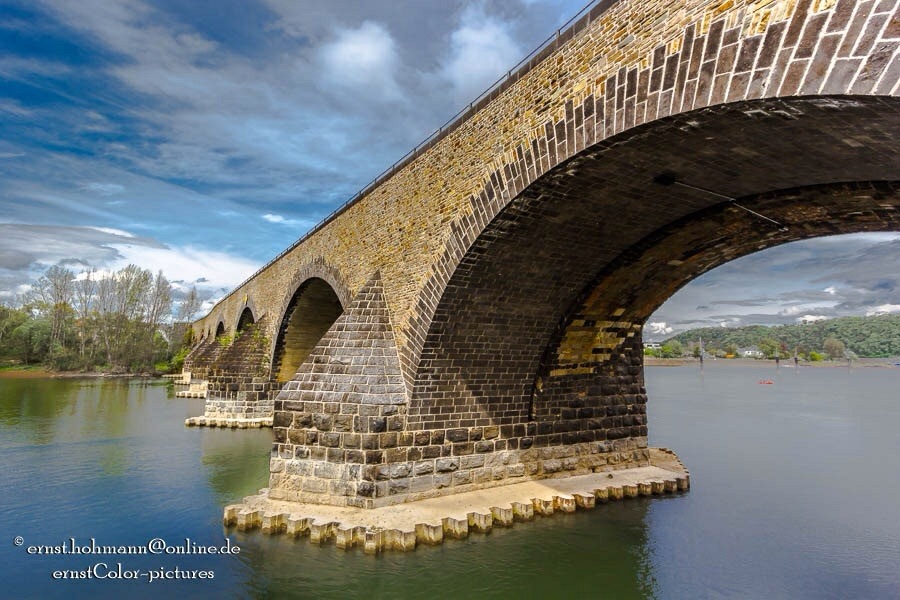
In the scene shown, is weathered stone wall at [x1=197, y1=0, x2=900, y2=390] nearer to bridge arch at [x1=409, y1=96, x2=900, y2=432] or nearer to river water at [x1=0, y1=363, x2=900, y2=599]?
bridge arch at [x1=409, y1=96, x2=900, y2=432]

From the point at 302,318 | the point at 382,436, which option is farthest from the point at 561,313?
the point at 302,318

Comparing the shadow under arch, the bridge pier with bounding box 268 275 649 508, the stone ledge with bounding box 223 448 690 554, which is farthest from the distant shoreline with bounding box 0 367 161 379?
the stone ledge with bounding box 223 448 690 554

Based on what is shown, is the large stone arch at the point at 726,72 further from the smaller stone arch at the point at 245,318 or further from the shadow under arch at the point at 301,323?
the smaller stone arch at the point at 245,318

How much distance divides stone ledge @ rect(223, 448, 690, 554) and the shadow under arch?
9646 mm

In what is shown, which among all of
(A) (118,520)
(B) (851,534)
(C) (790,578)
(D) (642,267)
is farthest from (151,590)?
(B) (851,534)

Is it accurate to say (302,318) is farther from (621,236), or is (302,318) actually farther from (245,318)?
(621,236)

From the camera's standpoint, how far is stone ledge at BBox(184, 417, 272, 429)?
1953 cm

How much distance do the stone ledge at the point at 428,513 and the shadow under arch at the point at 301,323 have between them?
9646 millimetres

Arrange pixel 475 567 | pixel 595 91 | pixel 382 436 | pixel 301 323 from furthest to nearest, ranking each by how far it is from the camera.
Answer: pixel 301 323
pixel 382 436
pixel 475 567
pixel 595 91

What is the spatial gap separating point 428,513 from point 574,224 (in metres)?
5.11

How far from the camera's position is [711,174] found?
675 centimetres

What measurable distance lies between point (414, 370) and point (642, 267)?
4.69 meters

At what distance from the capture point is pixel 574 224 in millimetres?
8320

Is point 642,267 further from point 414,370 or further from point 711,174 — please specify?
point 414,370
